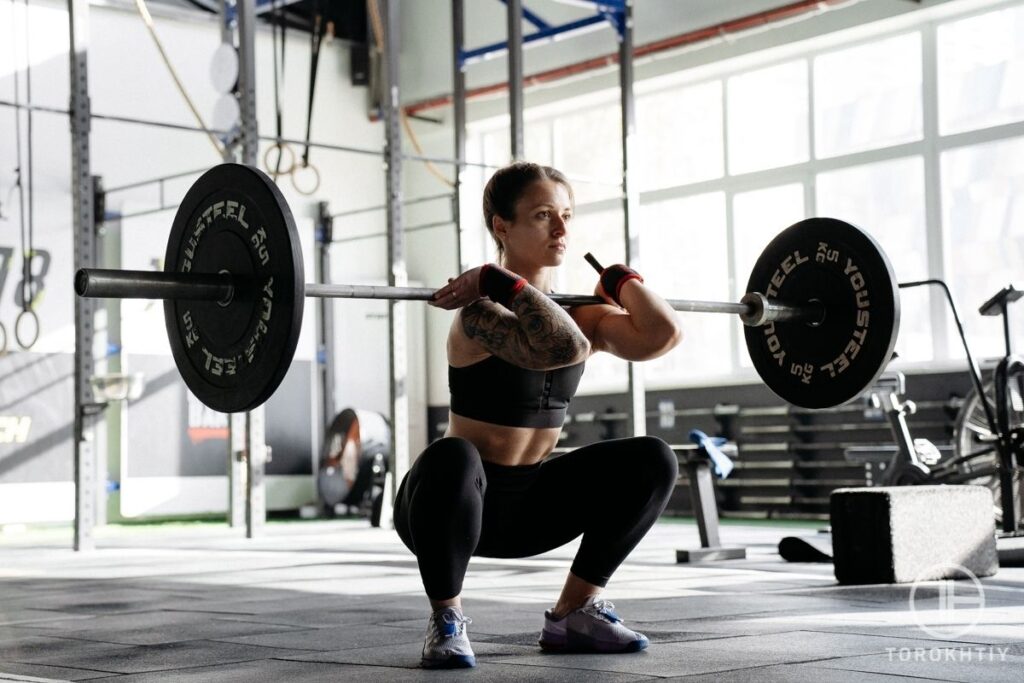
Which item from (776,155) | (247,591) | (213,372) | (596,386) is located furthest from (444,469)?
(596,386)

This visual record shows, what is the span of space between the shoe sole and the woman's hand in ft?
2.07

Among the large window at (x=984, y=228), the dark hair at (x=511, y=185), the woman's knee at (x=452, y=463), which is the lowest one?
the woman's knee at (x=452, y=463)

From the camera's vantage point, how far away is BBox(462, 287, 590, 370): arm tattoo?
7.50 ft

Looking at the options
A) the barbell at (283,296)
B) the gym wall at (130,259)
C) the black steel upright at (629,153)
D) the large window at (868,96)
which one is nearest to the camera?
the barbell at (283,296)

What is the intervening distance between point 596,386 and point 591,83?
2.41 metres

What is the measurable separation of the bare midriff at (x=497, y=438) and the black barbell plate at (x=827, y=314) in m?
0.79

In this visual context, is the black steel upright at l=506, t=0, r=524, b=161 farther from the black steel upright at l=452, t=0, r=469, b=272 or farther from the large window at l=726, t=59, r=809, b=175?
the large window at l=726, t=59, r=809, b=175

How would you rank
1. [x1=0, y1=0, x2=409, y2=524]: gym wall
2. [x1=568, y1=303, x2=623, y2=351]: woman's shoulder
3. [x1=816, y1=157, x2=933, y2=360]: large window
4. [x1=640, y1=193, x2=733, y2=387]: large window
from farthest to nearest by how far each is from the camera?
[x1=640, y1=193, x2=733, y2=387]: large window
[x1=0, y1=0, x2=409, y2=524]: gym wall
[x1=816, y1=157, x2=933, y2=360]: large window
[x1=568, y1=303, x2=623, y2=351]: woman's shoulder

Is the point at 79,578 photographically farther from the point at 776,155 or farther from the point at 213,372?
the point at 776,155

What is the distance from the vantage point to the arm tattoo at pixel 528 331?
229 cm

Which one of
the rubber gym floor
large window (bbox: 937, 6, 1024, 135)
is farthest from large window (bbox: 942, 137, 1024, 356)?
the rubber gym floor

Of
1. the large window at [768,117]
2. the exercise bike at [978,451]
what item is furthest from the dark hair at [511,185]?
the large window at [768,117]

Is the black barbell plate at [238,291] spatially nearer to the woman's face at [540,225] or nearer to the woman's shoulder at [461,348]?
the woman's shoulder at [461,348]

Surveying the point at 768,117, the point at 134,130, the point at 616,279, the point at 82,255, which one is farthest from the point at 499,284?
the point at 134,130
